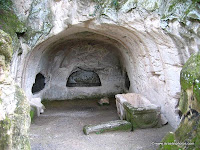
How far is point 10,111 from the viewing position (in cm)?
235

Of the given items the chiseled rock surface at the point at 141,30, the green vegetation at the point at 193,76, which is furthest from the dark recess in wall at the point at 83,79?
Answer: the green vegetation at the point at 193,76

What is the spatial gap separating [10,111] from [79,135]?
2.88 metres

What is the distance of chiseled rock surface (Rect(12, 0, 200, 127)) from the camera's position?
4.70 metres

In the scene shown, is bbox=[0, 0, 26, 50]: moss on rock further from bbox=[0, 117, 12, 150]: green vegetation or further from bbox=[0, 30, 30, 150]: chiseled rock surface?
bbox=[0, 117, 12, 150]: green vegetation

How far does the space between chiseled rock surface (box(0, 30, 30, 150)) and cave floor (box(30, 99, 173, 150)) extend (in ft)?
6.25

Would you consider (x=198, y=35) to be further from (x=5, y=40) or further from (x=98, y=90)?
(x=98, y=90)

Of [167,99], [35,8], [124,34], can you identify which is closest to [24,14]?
[35,8]

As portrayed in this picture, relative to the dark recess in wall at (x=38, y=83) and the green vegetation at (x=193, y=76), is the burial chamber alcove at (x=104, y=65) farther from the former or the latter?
the green vegetation at (x=193, y=76)

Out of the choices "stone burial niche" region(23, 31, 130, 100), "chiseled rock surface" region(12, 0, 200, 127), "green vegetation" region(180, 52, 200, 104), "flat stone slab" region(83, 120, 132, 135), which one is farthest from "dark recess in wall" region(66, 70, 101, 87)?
"green vegetation" region(180, 52, 200, 104)

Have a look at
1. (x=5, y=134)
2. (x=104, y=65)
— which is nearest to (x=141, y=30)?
(x=5, y=134)

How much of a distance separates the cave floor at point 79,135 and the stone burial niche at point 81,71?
87.5 inches

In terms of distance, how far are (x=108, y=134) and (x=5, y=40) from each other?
3.40 meters

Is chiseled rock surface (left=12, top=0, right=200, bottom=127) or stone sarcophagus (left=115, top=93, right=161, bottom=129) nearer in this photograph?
chiseled rock surface (left=12, top=0, right=200, bottom=127)

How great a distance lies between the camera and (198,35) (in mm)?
4473
